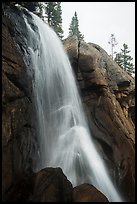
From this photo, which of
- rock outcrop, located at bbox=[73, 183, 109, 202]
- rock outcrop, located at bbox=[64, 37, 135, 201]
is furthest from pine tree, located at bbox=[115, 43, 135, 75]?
rock outcrop, located at bbox=[73, 183, 109, 202]

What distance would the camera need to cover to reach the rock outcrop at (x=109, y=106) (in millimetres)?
20359

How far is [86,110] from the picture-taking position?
22516 mm

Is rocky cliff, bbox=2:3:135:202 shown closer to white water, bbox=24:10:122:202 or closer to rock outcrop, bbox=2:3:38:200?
rock outcrop, bbox=2:3:38:200

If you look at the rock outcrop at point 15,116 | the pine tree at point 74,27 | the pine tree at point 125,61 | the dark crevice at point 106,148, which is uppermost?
the pine tree at point 74,27

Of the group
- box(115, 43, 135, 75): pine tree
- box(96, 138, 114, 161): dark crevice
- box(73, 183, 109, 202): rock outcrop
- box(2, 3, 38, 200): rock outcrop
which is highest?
box(115, 43, 135, 75): pine tree

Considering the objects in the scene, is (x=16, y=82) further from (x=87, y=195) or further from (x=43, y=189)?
(x=87, y=195)

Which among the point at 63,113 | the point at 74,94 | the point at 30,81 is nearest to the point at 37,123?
the point at 30,81

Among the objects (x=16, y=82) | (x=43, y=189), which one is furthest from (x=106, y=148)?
(x=43, y=189)

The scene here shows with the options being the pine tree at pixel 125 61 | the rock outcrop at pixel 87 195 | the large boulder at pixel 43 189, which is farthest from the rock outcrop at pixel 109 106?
the pine tree at pixel 125 61

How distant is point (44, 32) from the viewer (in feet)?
72.0

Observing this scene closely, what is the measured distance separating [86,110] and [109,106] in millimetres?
1742

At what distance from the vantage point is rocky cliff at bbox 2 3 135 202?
38.3ft

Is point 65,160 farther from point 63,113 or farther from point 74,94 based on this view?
point 74,94

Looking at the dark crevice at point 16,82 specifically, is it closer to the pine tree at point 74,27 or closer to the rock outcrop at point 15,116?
the rock outcrop at point 15,116
